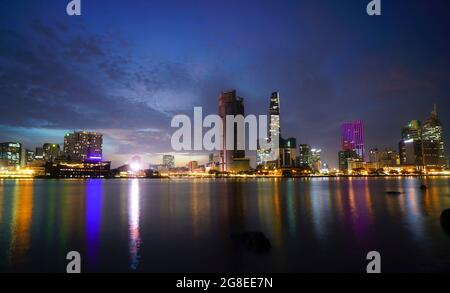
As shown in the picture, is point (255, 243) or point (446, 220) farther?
point (446, 220)

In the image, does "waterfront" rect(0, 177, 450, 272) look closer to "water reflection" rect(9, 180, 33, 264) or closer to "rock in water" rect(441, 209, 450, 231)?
"water reflection" rect(9, 180, 33, 264)

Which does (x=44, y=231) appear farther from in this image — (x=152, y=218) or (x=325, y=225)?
(x=325, y=225)

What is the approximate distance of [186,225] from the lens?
3738 centimetres

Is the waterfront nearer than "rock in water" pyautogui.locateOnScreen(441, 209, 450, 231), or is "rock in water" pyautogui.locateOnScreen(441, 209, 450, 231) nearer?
the waterfront

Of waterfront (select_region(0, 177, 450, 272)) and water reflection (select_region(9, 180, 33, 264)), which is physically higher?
water reflection (select_region(9, 180, 33, 264))

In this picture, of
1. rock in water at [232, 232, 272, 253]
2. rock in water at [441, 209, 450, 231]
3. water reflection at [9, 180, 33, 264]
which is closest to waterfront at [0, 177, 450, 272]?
water reflection at [9, 180, 33, 264]

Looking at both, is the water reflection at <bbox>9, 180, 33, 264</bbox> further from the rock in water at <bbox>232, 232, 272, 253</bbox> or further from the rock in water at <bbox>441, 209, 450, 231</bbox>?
the rock in water at <bbox>441, 209, 450, 231</bbox>

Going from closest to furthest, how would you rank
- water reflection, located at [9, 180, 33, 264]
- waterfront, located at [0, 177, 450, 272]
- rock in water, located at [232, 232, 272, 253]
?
1. waterfront, located at [0, 177, 450, 272]
2. rock in water, located at [232, 232, 272, 253]
3. water reflection, located at [9, 180, 33, 264]

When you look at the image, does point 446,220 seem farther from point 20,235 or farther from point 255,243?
point 20,235

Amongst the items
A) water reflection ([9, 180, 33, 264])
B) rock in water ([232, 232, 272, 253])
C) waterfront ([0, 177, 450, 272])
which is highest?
rock in water ([232, 232, 272, 253])

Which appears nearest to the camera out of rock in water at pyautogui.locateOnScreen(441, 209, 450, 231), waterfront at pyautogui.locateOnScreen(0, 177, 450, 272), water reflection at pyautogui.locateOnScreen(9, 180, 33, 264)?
waterfront at pyautogui.locateOnScreen(0, 177, 450, 272)

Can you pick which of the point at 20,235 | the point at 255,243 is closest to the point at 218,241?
the point at 255,243

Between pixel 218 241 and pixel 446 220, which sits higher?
pixel 446 220
